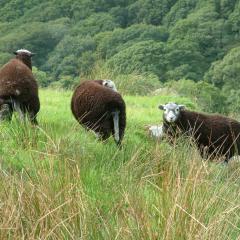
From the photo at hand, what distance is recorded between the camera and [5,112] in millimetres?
8055

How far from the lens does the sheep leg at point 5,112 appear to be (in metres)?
7.98

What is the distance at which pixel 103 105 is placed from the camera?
821cm

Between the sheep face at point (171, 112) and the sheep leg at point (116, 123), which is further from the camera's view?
the sheep face at point (171, 112)

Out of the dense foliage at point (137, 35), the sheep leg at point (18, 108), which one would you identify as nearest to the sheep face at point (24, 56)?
the sheep leg at point (18, 108)

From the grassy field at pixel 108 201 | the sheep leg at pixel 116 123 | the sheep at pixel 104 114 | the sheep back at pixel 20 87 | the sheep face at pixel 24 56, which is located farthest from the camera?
the sheep face at pixel 24 56

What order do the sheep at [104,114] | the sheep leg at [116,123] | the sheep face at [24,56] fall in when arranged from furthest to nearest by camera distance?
1. the sheep face at [24,56]
2. the sheep at [104,114]
3. the sheep leg at [116,123]

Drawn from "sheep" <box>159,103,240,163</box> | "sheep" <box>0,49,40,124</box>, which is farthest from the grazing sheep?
"sheep" <box>0,49,40,124</box>

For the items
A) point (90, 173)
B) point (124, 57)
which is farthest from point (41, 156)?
point (124, 57)

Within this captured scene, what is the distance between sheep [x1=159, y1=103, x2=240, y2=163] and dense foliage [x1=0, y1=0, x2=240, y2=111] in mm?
28546

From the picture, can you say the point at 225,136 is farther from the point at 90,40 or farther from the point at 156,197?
the point at 90,40

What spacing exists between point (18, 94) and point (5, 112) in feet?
1.30

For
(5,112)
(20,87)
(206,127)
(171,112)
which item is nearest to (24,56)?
(5,112)

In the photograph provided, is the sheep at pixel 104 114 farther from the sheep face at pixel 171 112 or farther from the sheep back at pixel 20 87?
the sheep face at pixel 171 112

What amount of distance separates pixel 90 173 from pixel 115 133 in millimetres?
2576
